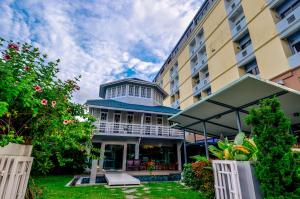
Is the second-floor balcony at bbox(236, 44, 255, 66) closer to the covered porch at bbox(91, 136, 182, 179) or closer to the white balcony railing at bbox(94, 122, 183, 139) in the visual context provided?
the white balcony railing at bbox(94, 122, 183, 139)

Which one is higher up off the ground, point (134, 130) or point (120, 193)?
point (134, 130)

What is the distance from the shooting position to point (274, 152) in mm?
3232

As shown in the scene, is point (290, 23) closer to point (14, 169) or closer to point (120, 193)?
point (120, 193)

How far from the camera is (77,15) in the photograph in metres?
9.39

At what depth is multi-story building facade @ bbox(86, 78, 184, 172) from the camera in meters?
16.2

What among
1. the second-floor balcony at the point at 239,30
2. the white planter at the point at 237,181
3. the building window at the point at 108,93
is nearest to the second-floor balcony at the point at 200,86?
the second-floor balcony at the point at 239,30

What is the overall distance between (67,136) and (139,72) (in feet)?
86.3

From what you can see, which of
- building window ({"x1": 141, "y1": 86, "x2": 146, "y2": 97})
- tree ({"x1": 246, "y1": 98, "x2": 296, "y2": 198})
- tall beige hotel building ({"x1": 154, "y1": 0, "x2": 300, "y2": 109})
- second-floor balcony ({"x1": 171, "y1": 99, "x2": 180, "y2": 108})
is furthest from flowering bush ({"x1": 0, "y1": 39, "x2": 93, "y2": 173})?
second-floor balcony ({"x1": 171, "y1": 99, "x2": 180, "y2": 108})

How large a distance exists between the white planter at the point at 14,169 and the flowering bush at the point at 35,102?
15cm

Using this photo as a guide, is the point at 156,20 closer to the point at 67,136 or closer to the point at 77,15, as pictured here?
the point at 77,15

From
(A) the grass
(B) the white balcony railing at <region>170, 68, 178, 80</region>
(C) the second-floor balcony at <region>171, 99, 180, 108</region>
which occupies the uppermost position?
(B) the white balcony railing at <region>170, 68, 178, 80</region>

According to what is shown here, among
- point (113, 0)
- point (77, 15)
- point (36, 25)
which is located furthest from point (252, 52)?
point (36, 25)

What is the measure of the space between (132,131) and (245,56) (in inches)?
561

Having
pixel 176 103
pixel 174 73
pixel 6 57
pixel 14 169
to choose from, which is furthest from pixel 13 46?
pixel 174 73
